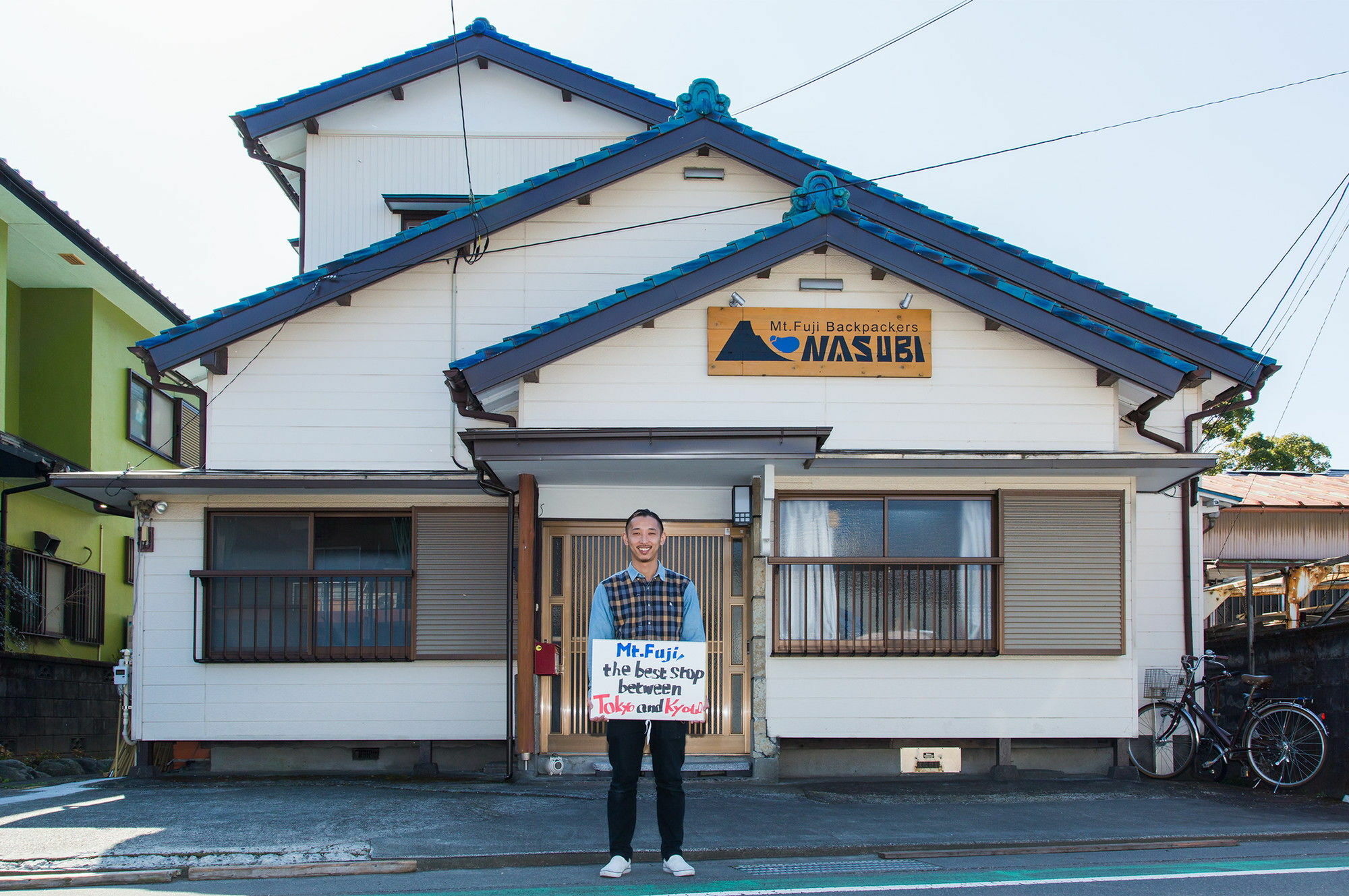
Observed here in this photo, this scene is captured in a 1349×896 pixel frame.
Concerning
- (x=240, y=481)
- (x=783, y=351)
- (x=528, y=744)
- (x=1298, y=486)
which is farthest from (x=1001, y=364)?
(x=1298, y=486)

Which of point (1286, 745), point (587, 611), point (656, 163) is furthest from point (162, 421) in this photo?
point (1286, 745)

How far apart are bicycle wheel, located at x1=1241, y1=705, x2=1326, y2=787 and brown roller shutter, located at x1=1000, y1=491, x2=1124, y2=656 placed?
52.7 inches

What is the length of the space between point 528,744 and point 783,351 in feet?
12.6

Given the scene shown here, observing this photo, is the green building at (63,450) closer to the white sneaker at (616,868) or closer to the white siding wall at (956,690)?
the white siding wall at (956,690)

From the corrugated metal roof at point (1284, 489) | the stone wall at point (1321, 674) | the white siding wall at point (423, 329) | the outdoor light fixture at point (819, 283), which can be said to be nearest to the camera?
the stone wall at point (1321, 674)

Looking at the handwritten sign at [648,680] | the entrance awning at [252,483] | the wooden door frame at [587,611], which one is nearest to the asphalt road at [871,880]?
the handwritten sign at [648,680]

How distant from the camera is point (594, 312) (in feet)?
32.6

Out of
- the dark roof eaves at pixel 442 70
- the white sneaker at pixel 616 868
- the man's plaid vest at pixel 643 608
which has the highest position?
the dark roof eaves at pixel 442 70

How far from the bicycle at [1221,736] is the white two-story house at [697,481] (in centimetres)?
44

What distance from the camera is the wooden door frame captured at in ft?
35.8

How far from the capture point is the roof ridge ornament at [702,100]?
12.1 meters

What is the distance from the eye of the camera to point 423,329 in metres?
11.8

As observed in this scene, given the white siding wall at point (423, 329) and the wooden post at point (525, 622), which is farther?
the white siding wall at point (423, 329)

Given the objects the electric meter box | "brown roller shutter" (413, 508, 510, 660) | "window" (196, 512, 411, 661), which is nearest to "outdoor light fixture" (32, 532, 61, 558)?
"window" (196, 512, 411, 661)
